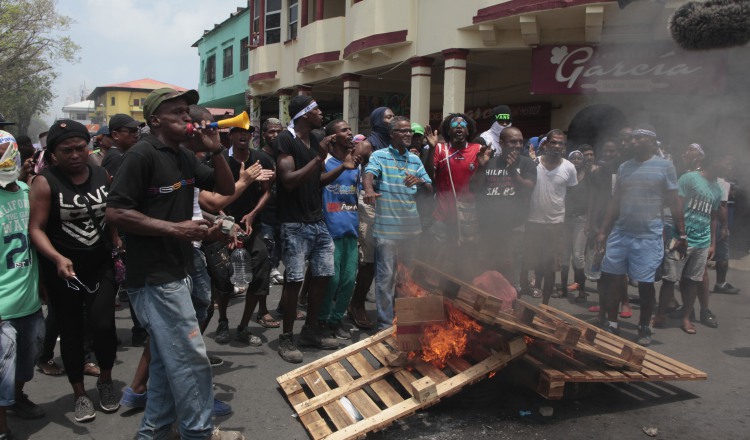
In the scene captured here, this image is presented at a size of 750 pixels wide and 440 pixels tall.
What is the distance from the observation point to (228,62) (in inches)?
1046

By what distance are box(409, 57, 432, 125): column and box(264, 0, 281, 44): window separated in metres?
8.83

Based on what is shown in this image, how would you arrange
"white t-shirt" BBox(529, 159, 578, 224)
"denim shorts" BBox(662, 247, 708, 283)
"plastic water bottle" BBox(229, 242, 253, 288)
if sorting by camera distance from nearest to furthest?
"plastic water bottle" BBox(229, 242, 253, 288) < "denim shorts" BBox(662, 247, 708, 283) < "white t-shirt" BBox(529, 159, 578, 224)

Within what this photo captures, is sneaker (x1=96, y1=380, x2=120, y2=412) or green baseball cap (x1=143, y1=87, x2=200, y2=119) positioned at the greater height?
green baseball cap (x1=143, y1=87, x2=200, y2=119)

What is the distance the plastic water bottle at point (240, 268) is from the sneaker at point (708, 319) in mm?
4856

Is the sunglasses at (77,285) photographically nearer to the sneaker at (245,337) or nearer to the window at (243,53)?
the sneaker at (245,337)

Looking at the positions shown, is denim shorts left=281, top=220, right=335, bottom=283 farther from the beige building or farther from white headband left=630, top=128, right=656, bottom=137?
white headband left=630, top=128, right=656, bottom=137

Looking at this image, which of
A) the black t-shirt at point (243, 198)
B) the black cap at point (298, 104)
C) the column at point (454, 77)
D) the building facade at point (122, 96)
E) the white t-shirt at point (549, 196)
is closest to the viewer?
the black cap at point (298, 104)

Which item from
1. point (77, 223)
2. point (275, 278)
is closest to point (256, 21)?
point (275, 278)

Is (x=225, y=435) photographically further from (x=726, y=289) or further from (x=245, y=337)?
(x=726, y=289)

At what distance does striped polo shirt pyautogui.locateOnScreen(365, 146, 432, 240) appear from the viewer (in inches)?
193

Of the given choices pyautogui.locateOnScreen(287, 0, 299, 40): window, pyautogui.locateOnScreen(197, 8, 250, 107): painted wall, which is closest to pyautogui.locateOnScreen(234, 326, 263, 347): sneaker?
pyautogui.locateOnScreen(287, 0, 299, 40): window

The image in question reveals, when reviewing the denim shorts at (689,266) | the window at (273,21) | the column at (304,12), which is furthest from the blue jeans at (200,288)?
the window at (273,21)

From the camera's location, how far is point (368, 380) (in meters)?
3.75

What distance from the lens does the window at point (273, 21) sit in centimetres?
1994
